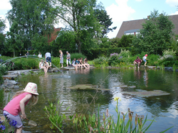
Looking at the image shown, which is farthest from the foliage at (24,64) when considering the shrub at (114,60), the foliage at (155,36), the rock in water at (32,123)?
the foliage at (155,36)

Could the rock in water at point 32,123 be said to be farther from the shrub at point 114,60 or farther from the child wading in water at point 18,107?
the shrub at point 114,60

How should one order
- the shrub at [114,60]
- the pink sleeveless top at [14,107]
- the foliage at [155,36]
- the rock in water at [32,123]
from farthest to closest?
1. the foliage at [155,36]
2. the shrub at [114,60]
3. the rock in water at [32,123]
4. the pink sleeveless top at [14,107]

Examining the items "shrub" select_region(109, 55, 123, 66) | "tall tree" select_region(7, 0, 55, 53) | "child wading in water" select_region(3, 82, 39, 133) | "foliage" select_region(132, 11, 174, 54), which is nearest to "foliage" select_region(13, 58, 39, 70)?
"shrub" select_region(109, 55, 123, 66)

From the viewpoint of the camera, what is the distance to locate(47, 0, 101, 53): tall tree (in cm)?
2766

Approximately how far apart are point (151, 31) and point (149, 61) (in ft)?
16.6

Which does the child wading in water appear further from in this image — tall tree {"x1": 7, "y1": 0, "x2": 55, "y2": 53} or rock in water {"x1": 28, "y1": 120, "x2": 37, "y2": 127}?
tall tree {"x1": 7, "y1": 0, "x2": 55, "y2": 53}

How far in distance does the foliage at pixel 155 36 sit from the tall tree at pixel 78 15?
21.9 ft

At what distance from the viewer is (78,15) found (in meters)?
28.2

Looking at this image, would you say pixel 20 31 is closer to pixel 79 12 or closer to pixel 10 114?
pixel 79 12

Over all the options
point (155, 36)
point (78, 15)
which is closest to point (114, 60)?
point (155, 36)

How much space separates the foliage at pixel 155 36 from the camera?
25.0 m

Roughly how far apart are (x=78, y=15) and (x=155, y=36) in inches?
440

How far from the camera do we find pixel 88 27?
1145 inches

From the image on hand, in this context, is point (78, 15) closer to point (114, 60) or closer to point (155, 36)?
point (114, 60)
